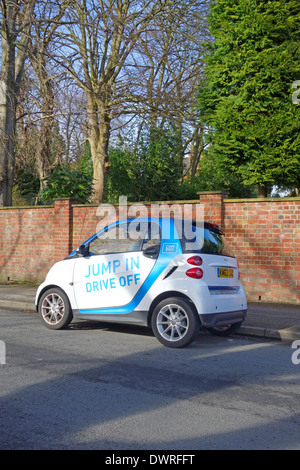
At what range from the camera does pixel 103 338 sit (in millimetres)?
7926

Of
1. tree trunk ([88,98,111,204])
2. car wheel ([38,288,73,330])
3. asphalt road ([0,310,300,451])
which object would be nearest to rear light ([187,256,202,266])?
asphalt road ([0,310,300,451])

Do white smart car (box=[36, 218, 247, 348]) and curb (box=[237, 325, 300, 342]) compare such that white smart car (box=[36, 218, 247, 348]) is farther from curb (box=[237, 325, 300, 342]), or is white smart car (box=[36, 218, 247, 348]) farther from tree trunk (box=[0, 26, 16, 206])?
tree trunk (box=[0, 26, 16, 206])

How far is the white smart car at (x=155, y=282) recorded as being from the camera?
7.21m

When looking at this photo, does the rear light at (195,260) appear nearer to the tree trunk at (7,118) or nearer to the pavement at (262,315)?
the pavement at (262,315)

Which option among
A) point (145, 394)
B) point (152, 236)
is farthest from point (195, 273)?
point (145, 394)

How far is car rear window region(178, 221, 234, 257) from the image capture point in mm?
7422

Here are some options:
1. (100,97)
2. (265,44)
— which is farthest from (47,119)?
(265,44)

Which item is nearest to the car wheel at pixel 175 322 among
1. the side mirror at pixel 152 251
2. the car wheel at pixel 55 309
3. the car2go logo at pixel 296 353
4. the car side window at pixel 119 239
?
the side mirror at pixel 152 251

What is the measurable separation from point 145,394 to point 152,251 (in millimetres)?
2895

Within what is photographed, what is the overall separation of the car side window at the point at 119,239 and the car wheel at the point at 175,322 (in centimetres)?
103

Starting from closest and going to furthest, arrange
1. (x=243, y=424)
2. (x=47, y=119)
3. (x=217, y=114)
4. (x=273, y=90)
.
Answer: (x=243, y=424) < (x=273, y=90) < (x=217, y=114) < (x=47, y=119)

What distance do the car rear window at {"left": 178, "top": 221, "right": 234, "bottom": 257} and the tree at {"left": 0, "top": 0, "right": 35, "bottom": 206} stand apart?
10.9 metres

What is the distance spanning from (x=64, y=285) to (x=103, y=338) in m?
1.11
